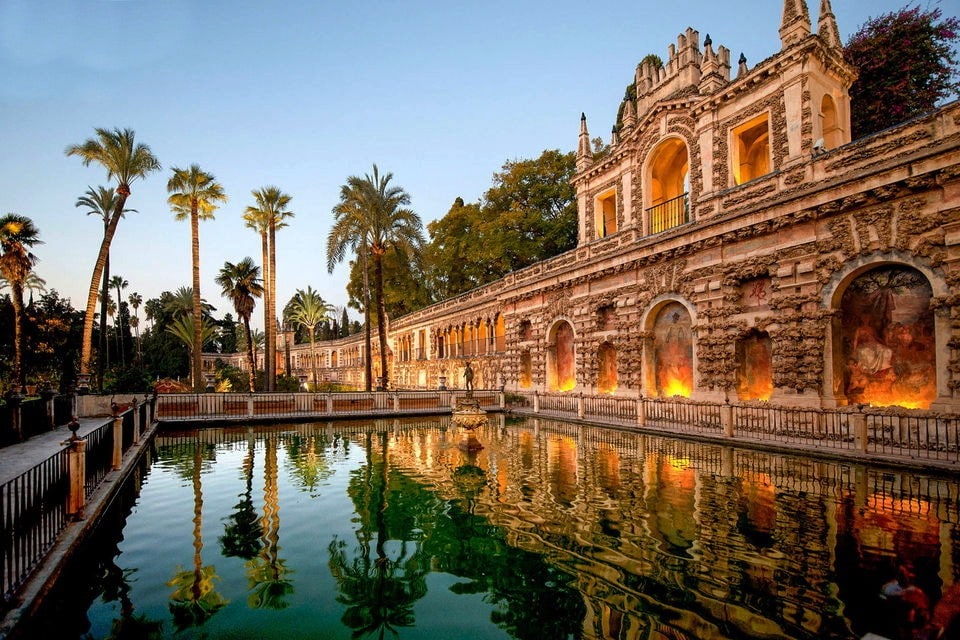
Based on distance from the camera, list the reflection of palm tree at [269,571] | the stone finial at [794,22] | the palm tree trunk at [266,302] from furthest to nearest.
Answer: the palm tree trunk at [266,302] → the stone finial at [794,22] → the reflection of palm tree at [269,571]

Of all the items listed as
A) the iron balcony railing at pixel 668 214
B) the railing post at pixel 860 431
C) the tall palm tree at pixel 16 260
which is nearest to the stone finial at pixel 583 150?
the iron balcony railing at pixel 668 214

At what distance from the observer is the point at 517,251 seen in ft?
130

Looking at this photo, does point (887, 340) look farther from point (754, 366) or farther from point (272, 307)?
point (272, 307)

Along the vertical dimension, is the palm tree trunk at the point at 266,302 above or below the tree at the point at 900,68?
below

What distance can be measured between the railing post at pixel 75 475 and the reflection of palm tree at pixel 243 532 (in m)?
1.98

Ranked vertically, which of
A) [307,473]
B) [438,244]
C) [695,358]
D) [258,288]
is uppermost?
[438,244]

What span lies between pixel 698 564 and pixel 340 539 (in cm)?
485

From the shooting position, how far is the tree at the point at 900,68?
2475 centimetres

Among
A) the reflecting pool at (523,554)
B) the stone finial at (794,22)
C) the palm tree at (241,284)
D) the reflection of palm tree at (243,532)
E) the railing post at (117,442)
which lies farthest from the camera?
the palm tree at (241,284)

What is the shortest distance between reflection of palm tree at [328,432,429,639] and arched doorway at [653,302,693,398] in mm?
A: 16655

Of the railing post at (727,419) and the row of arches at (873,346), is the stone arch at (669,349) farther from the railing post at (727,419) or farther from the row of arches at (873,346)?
the railing post at (727,419)

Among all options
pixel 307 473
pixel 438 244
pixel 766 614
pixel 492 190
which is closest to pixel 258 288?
pixel 438 244

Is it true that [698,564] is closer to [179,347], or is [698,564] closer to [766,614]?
[766,614]

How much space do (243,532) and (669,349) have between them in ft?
61.4
